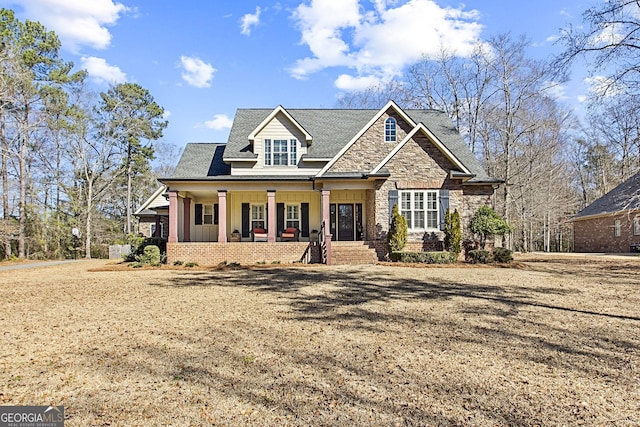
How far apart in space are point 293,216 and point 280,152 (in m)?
3.43

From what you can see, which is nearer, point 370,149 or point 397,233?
point 397,233

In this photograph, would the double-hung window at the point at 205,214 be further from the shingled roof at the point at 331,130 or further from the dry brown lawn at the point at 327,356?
the dry brown lawn at the point at 327,356

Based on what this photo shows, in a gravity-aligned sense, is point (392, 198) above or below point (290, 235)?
above

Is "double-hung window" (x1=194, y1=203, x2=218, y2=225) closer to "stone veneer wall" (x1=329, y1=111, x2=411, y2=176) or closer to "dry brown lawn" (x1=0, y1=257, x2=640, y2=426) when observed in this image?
"stone veneer wall" (x1=329, y1=111, x2=411, y2=176)

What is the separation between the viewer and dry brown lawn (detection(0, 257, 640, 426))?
3719 millimetres

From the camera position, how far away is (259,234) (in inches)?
784

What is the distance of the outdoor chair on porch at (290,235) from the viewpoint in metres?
20.1

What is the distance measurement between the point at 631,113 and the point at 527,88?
13.1 m

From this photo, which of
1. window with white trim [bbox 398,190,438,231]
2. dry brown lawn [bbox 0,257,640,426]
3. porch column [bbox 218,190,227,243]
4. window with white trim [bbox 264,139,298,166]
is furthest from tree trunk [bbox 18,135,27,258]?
window with white trim [bbox 398,190,438,231]

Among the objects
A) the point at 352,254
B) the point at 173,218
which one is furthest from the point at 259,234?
the point at 352,254

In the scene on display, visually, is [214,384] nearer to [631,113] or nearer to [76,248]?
[631,113]

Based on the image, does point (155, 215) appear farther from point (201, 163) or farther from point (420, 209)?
point (420, 209)

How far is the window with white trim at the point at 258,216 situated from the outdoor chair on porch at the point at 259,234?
645 mm

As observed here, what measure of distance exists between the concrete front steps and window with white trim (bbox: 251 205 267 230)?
520 centimetres
